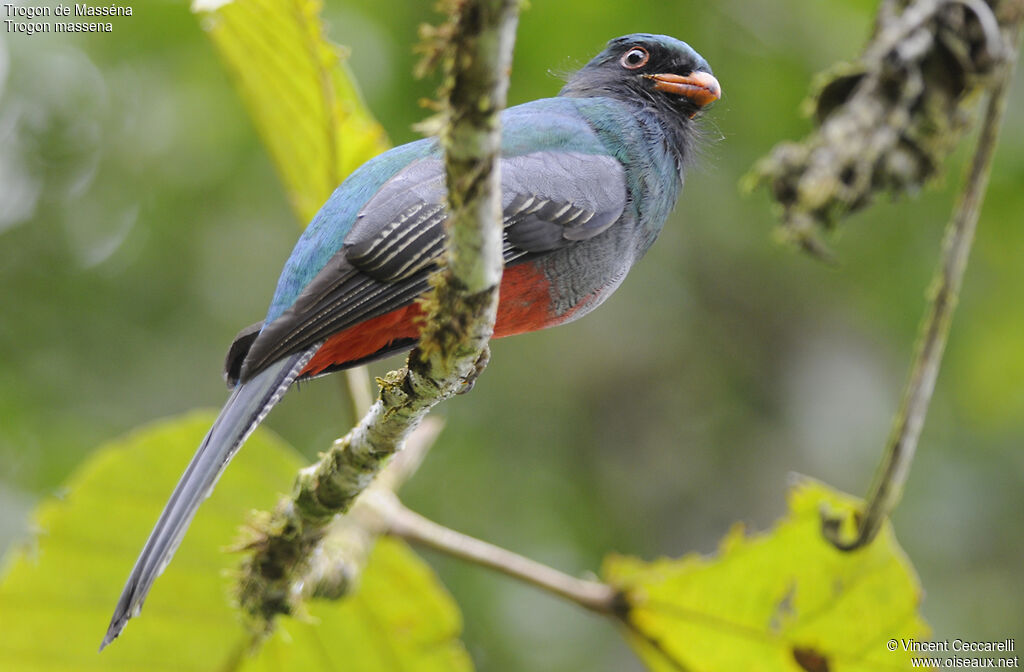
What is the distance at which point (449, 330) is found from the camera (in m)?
2.11

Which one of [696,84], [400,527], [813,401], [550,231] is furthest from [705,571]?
[813,401]

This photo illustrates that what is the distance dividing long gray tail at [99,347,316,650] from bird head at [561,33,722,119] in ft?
5.27

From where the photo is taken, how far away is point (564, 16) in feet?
18.8

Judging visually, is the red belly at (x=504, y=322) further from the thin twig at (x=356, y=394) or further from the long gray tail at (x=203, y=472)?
the long gray tail at (x=203, y=472)

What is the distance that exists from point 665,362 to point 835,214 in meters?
4.87

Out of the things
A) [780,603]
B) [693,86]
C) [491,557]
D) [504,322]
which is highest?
[693,86]

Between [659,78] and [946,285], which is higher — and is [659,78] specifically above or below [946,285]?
above

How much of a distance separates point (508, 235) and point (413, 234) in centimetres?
32

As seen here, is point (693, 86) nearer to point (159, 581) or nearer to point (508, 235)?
point (508, 235)

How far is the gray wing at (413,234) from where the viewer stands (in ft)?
8.60

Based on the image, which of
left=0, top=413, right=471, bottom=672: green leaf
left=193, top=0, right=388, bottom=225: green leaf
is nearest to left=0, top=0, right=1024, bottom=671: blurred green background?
Result: left=0, top=413, right=471, bottom=672: green leaf

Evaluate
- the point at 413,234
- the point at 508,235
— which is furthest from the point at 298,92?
the point at 508,235

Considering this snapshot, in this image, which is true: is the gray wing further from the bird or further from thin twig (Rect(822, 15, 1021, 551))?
thin twig (Rect(822, 15, 1021, 551))

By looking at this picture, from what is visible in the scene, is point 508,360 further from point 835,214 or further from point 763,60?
point 835,214
